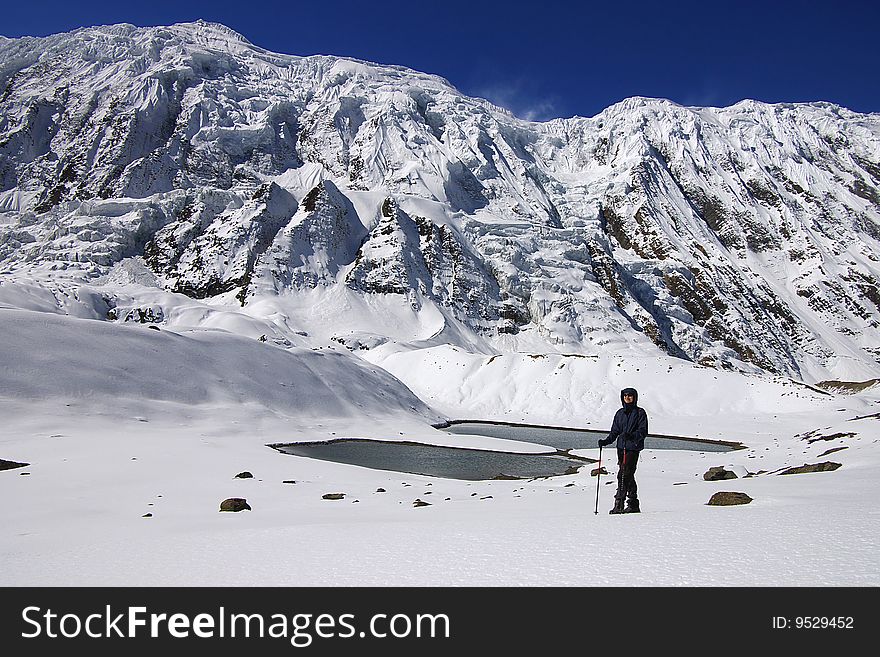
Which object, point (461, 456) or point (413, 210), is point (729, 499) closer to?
point (461, 456)

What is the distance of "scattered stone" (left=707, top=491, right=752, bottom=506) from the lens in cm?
816

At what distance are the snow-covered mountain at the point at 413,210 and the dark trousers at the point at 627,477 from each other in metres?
71.6

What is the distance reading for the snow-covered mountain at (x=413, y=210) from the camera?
348ft

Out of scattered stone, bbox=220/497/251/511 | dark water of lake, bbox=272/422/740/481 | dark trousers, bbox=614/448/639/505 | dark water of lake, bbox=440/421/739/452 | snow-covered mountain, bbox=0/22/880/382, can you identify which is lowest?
dark water of lake, bbox=440/421/739/452

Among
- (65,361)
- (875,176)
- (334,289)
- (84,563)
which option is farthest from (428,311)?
(875,176)

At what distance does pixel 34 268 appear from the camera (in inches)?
3777

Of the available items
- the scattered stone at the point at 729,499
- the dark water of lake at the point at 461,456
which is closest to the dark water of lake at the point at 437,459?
the dark water of lake at the point at 461,456

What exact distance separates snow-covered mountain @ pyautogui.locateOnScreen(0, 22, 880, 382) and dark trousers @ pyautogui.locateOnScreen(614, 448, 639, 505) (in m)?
71.6

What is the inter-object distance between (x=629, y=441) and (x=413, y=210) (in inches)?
4733

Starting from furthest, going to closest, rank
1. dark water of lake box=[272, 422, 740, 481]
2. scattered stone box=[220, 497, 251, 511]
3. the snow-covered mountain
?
the snow-covered mountain
dark water of lake box=[272, 422, 740, 481]
scattered stone box=[220, 497, 251, 511]
